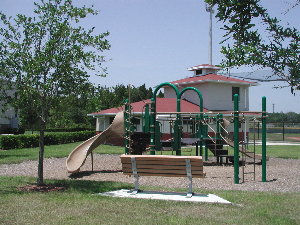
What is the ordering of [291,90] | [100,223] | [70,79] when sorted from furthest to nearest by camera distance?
[70,79] → [100,223] → [291,90]

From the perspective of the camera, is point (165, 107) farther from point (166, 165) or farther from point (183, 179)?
point (166, 165)

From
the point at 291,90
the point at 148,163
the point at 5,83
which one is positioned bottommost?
the point at 148,163

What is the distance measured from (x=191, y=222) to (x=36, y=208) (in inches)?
116

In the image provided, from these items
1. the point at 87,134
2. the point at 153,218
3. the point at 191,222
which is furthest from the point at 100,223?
the point at 87,134

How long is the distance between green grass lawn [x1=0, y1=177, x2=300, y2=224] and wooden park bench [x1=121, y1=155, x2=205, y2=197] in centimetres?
80

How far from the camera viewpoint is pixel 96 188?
10328 mm

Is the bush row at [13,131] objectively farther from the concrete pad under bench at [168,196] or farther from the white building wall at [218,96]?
the concrete pad under bench at [168,196]

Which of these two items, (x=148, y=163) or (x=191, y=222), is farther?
(x=148, y=163)

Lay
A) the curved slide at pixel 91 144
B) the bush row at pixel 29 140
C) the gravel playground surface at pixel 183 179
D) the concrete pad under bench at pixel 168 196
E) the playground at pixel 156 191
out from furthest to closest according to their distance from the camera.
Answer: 1. the bush row at pixel 29 140
2. the curved slide at pixel 91 144
3. the gravel playground surface at pixel 183 179
4. the concrete pad under bench at pixel 168 196
5. the playground at pixel 156 191

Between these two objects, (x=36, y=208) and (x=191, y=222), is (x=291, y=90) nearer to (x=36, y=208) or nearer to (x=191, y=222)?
(x=191, y=222)

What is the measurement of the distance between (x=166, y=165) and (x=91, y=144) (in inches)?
224

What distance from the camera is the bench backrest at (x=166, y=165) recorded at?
8.77 metres

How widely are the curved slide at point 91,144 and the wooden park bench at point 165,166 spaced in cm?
440

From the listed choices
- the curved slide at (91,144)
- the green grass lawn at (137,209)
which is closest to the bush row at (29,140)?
the curved slide at (91,144)
